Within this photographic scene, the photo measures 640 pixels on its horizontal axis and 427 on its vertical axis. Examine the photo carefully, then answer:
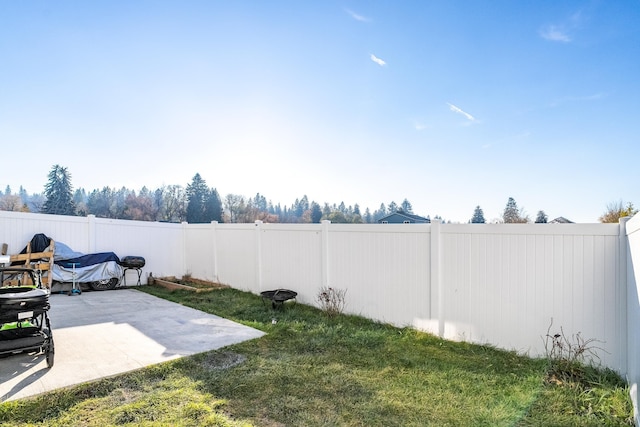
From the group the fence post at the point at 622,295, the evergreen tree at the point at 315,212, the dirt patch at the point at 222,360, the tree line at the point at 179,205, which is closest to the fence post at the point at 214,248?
the dirt patch at the point at 222,360

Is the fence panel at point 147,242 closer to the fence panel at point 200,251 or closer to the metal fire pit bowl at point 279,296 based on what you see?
the fence panel at point 200,251

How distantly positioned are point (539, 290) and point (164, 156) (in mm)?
16895

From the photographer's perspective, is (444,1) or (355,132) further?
(355,132)

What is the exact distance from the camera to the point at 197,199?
135 feet

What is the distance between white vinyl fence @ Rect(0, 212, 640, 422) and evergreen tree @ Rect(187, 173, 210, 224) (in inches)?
1318

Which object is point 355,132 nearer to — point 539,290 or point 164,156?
point 539,290

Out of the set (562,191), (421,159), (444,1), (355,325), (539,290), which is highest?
(444,1)

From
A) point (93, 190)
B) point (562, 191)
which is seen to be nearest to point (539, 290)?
point (562, 191)

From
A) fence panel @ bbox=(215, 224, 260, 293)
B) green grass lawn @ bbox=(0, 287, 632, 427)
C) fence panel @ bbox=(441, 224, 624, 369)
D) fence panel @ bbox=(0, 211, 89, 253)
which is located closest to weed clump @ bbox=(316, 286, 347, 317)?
green grass lawn @ bbox=(0, 287, 632, 427)

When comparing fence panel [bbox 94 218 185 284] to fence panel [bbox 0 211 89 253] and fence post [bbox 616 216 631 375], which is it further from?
fence post [bbox 616 216 631 375]

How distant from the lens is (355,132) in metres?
10.6

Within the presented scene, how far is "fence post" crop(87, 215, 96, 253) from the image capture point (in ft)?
28.7

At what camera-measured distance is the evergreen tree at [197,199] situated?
132ft

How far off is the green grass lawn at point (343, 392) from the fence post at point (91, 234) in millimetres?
6947
